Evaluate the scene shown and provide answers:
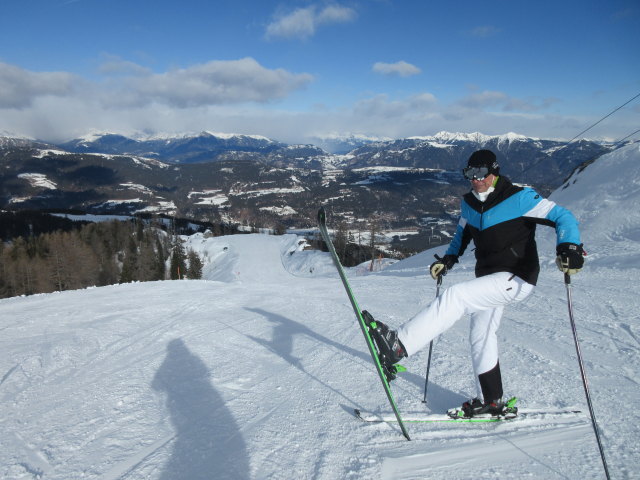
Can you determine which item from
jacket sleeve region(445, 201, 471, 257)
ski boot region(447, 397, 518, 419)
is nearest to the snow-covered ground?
ski boot region(447, 397, 518, 419)

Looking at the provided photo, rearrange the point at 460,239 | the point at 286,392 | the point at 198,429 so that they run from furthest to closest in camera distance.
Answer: the point at 286,392 < the point at 460,239 < the point at 198,429

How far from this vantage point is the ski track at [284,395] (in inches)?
109

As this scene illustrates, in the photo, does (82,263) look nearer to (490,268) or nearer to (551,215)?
(490,268)

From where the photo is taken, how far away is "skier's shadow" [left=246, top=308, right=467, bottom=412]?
3768 millimetres

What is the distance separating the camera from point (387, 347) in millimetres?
2945

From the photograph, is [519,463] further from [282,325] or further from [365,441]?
[282,325]

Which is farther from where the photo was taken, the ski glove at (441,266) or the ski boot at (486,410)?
the ski glove at (441,266)

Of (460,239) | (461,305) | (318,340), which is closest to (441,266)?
(460,239)

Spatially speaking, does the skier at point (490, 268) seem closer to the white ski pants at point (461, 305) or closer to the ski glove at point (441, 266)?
the white ski pants at point (461, 305)

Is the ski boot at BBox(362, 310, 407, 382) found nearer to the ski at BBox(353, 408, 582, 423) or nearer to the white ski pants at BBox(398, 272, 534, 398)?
the white ski pants at BBox(398, 272, 534, 398)

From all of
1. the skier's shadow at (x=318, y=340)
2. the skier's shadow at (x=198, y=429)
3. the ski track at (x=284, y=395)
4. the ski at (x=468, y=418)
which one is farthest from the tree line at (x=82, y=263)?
the ski at (x=468, y=418)

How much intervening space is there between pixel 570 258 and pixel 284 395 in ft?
10.4

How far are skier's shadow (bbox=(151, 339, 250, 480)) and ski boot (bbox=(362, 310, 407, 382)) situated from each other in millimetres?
1407

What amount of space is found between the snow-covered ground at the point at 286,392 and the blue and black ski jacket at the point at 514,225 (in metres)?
1.50
